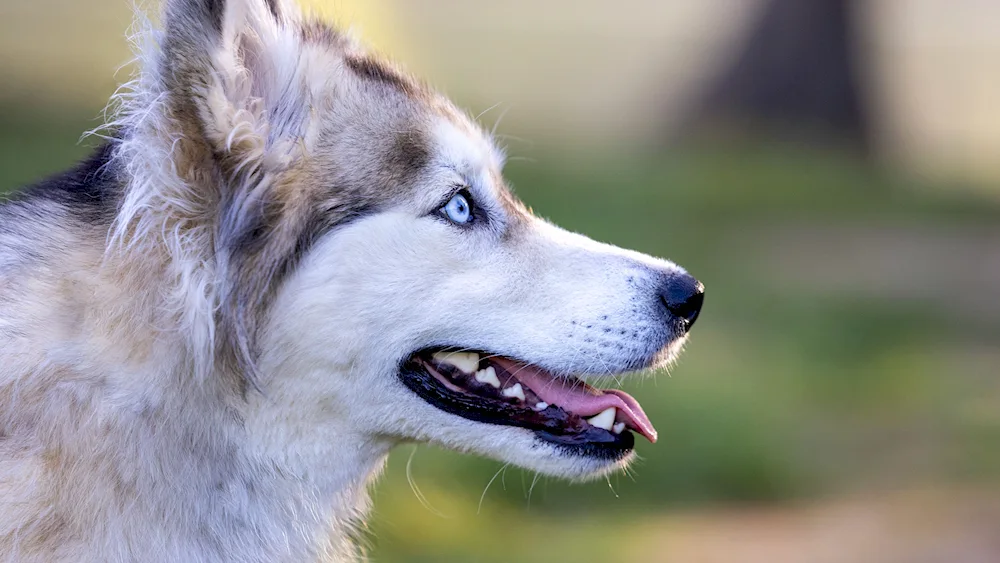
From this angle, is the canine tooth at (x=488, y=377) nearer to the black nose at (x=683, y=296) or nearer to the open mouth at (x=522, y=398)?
the open mouth at (x=522, y=398)

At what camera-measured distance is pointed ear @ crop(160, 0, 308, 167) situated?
2.48 meters

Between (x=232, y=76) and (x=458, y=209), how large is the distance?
72 cm

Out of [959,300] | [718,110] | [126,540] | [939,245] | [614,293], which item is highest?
[718,110]

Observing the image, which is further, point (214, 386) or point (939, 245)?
point (939, 245)

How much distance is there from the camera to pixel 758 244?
1136 cm

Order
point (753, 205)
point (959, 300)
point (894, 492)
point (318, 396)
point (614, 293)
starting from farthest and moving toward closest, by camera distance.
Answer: point (753, 205) < point (959, 300) < point (894, 492) < point (614, 293) < point (318, 396)

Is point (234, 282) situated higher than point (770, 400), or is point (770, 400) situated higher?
point (770, 400)

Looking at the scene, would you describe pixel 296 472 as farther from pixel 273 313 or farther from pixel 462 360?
pixel 462 360

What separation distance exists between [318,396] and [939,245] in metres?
10.4

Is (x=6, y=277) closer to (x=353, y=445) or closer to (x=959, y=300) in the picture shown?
(x=353, y=445)

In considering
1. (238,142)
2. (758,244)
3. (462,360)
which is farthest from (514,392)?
(758,244)

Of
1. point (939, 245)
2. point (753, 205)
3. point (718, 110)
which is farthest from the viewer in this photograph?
point (718, 110)

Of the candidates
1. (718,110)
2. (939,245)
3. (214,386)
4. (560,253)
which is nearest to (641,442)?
(560,253)

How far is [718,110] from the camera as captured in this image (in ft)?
49.6
